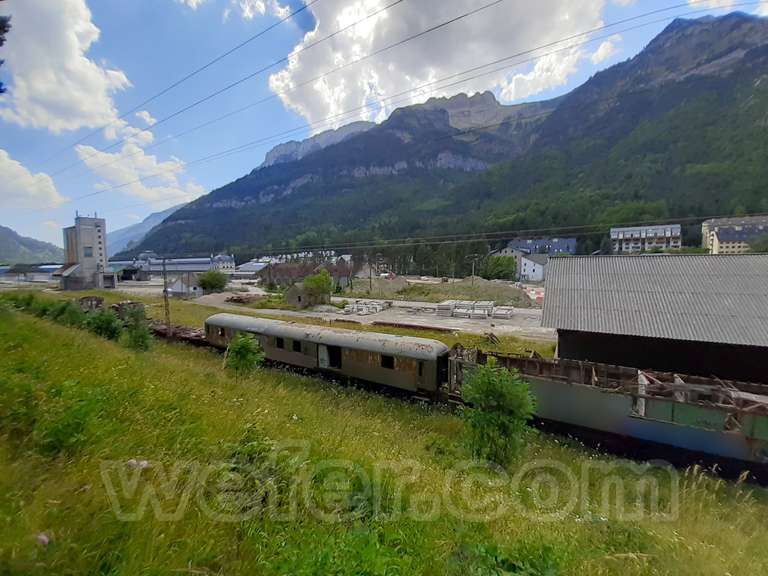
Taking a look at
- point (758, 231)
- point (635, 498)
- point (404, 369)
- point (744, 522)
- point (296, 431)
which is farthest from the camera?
point (758, 231)

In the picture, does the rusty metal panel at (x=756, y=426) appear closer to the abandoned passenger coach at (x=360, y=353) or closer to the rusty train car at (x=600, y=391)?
the rusty train car at (x=600, y=391)

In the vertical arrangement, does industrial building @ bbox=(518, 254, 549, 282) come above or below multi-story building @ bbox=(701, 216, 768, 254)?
below

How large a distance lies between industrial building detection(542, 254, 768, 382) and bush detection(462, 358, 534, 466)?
26.7 feet

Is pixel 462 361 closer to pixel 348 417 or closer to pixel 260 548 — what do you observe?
pixel 348 417

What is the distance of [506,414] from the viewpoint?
26.8ft

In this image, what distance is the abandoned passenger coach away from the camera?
1408 centimetres

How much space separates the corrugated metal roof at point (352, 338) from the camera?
14281 mm

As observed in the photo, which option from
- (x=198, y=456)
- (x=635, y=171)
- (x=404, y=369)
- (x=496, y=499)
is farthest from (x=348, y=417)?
(x=635, y=171)

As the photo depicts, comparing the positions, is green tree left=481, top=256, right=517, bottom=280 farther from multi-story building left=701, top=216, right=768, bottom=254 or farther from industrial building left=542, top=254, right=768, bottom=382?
industrial building left=542, top=254, right=768, bottom=382

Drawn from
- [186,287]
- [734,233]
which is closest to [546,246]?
[734,233]

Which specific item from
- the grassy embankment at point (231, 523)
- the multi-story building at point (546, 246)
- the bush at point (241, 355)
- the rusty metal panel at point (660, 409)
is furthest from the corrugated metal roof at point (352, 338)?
the multi-story building at point (546, 246)

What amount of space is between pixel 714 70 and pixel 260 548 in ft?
942

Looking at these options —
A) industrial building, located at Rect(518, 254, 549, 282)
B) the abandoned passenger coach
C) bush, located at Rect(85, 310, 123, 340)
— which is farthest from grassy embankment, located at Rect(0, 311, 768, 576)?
industrial building, located at Rect(518, 254, 549, 282)

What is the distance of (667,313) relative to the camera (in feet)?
46.0
